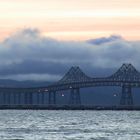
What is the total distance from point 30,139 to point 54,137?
4.05 metres

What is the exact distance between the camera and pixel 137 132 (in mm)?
91438

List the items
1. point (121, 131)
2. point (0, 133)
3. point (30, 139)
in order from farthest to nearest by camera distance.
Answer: point (121, 131), point (0, 133), point (30, 139)

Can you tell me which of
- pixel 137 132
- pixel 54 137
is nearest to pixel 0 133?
pixel 54 137

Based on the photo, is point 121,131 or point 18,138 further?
point 121,131

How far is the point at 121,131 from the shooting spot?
9350 cm

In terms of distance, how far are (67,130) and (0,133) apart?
9.68m

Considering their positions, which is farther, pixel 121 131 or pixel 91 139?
pixel 121 131

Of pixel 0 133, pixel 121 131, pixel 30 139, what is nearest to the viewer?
pixel 30 139

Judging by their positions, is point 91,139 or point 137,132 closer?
point 91,139

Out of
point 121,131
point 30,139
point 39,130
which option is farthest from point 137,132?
point 30,139

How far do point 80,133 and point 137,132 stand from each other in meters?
5.79

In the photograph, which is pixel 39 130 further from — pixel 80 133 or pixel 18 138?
pixel 18 138

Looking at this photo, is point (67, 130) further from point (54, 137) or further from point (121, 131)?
point (54, 137)

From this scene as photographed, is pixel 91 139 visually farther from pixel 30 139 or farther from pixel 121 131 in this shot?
pixel 121 131
